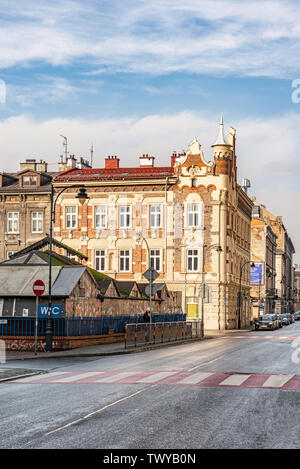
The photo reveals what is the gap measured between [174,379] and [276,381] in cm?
267

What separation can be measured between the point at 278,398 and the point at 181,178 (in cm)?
4964

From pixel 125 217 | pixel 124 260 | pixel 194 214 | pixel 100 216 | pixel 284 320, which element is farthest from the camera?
pixel 284 320

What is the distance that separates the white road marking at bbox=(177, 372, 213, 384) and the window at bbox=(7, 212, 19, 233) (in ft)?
157

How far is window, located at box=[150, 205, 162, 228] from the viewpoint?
6412 cm

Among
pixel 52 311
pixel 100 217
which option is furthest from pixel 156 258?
pixel 52 311

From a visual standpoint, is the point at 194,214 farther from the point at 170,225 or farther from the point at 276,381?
the point at 276,381

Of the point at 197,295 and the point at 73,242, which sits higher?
the point at 73,242

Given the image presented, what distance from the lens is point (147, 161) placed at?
69125 mm

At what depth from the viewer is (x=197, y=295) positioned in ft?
205

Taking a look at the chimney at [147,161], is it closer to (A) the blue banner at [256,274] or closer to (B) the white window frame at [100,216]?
(B) the white window frame at [100,216]

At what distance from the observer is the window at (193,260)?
6288cm

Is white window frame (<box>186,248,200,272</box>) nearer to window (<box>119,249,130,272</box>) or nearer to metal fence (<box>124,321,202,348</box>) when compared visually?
window (<box>119,249,130,272</box>)
